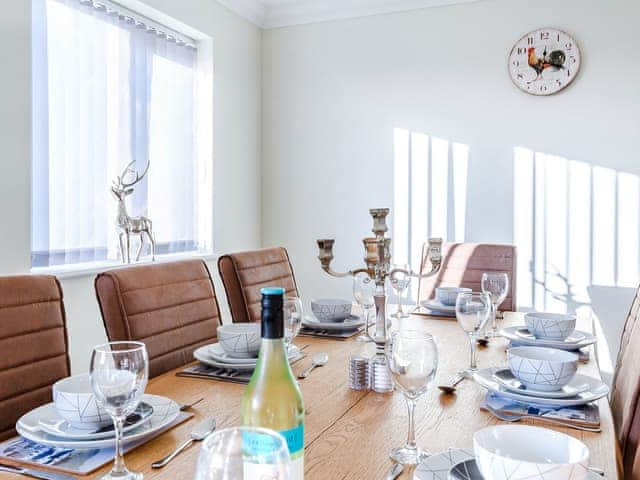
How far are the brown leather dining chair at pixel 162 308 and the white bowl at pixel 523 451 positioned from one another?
0.98 meters

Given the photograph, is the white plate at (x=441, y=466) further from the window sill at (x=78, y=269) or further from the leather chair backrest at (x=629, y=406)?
the window sill at (x=78, y=269)

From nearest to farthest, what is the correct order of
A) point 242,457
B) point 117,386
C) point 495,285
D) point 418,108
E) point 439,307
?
point 242,457 → point 117,386 → point 495,285 → point 439,307 → point 418,108

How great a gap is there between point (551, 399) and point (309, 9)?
3.27 meters

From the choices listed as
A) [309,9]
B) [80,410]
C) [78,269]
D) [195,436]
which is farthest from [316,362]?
[309,9]

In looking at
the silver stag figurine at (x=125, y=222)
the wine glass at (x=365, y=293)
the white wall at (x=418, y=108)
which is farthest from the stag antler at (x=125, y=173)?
the wine glass at (x=365, y=293)

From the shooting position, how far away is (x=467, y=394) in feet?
3.90

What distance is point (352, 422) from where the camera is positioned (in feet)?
3.38

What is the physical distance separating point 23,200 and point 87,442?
1754mm

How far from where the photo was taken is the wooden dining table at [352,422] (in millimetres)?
850

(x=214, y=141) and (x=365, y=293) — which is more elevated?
(x=214, y=141)

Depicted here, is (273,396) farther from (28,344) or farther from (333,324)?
(333,324)

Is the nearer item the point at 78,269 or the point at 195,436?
the point at 195,436

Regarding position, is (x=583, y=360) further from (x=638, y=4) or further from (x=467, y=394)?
(x=638, y=4)

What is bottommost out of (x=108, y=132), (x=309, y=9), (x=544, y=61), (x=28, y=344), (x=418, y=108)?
A: (x=28, y=344)
